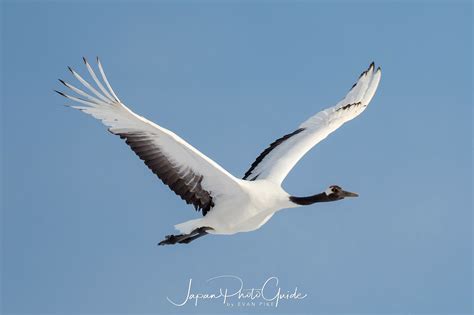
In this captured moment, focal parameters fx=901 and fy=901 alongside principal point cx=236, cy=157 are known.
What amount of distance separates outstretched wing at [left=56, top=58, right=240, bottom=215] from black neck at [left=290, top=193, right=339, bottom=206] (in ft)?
3.16

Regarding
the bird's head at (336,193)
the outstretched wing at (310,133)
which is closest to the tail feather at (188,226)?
the outstretched wing at (310,133)

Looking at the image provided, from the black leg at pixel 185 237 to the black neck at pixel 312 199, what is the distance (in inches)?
53.9

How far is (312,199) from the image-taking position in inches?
531

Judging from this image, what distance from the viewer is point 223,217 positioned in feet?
43.3

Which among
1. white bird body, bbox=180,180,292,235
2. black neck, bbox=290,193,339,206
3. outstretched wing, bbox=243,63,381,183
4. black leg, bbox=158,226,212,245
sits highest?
outstretched wing, bbox=243,63,381,183

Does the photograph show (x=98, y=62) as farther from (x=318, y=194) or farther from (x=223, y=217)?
(x=318, y=194)

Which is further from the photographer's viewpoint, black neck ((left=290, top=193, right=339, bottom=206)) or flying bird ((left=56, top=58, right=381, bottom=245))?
black neck ((left=290, top=193, right=339, bottom=206))

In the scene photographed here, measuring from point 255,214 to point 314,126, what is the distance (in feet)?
9.57

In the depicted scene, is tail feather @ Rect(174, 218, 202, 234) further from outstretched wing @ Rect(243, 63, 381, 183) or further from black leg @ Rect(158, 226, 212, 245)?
outstretched wing @ Rect(243, 63, 381, 183)

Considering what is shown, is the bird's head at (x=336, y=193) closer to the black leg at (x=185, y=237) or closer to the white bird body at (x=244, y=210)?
the white bird body at (x=244, y=210)

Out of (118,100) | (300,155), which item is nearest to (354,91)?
(300,155)

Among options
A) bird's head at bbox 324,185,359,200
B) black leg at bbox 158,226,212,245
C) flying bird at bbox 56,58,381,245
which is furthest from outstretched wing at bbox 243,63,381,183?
black leg at bbox 158,226,212,245

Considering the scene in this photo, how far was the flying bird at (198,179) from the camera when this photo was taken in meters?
12.4

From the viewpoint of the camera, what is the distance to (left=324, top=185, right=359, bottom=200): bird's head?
1345 cm
